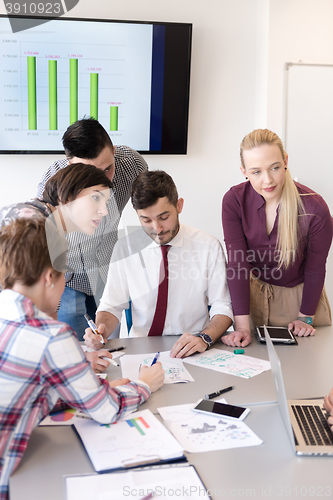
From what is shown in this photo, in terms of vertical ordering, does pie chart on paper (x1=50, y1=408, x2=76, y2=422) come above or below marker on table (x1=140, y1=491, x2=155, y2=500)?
below

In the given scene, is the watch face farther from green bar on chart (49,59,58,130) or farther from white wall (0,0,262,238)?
green bar on chart (49,59,58,130)

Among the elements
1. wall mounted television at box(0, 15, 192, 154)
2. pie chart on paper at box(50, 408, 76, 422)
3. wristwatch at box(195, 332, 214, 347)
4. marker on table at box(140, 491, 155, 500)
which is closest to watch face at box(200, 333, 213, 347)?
wristwatch at box(195, 332, 214, 347)

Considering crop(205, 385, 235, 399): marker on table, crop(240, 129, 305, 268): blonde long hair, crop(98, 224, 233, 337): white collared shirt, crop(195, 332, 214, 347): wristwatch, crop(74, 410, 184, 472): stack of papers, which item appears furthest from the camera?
crop(98, 224, 233, 337): white collared shirt

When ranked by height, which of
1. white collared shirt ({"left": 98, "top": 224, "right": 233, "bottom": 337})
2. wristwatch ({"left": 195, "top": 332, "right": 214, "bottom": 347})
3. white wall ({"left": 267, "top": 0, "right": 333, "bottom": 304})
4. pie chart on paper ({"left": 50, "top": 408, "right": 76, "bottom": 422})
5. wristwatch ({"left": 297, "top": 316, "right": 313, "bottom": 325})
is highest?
white wall ({"left": 267, "top": 0, "right": 333, "bottom": 304})

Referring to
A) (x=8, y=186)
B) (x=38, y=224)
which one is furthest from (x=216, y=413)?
(x=8, y=186)

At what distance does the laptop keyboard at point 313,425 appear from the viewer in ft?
3.15

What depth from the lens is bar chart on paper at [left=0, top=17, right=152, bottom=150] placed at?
8.41ft

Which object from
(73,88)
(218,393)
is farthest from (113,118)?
(218,393)

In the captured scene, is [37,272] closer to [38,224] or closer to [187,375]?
[38,224]

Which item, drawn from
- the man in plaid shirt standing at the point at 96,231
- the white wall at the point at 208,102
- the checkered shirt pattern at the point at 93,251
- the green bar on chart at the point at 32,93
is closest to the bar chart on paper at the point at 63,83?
the green bar on chart at the point at 32,93

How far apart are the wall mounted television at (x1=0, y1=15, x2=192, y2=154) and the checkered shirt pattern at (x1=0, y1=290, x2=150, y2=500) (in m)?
1.89

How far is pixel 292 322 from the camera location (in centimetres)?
172

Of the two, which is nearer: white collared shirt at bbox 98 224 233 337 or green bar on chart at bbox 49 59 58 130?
white collared shirt at bbox 98 224 233 337

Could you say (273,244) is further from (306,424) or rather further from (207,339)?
(306,424)
